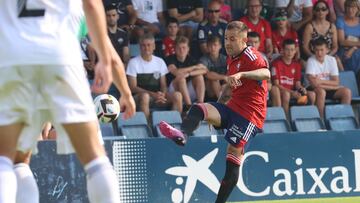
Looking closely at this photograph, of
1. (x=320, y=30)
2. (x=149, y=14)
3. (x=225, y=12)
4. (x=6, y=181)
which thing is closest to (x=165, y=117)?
(x=149, y=14)

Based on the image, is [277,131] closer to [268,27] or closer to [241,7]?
[268,27]

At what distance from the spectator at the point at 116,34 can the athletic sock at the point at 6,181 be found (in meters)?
8.27

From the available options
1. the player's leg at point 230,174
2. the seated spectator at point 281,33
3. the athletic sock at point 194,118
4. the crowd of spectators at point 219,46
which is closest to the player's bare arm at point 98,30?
the player's leg at point 230,174

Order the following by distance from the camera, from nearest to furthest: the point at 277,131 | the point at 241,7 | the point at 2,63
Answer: the point at 2,63
the point at 277,131
the point at 241,7

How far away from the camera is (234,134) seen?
9961mm

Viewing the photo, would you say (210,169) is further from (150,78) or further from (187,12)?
(187,12)

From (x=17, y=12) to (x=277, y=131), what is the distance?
27.6ft

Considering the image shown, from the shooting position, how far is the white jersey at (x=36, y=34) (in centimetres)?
454

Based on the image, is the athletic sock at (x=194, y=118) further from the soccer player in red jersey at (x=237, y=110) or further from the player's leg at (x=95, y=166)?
the player's leg at (x=95, y=166)

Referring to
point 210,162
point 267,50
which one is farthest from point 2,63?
point 267,50

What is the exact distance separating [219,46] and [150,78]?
4.13ft

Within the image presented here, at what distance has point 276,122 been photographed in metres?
12.8

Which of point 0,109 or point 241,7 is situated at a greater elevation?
point 0,109

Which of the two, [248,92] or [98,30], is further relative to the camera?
[248,92]
